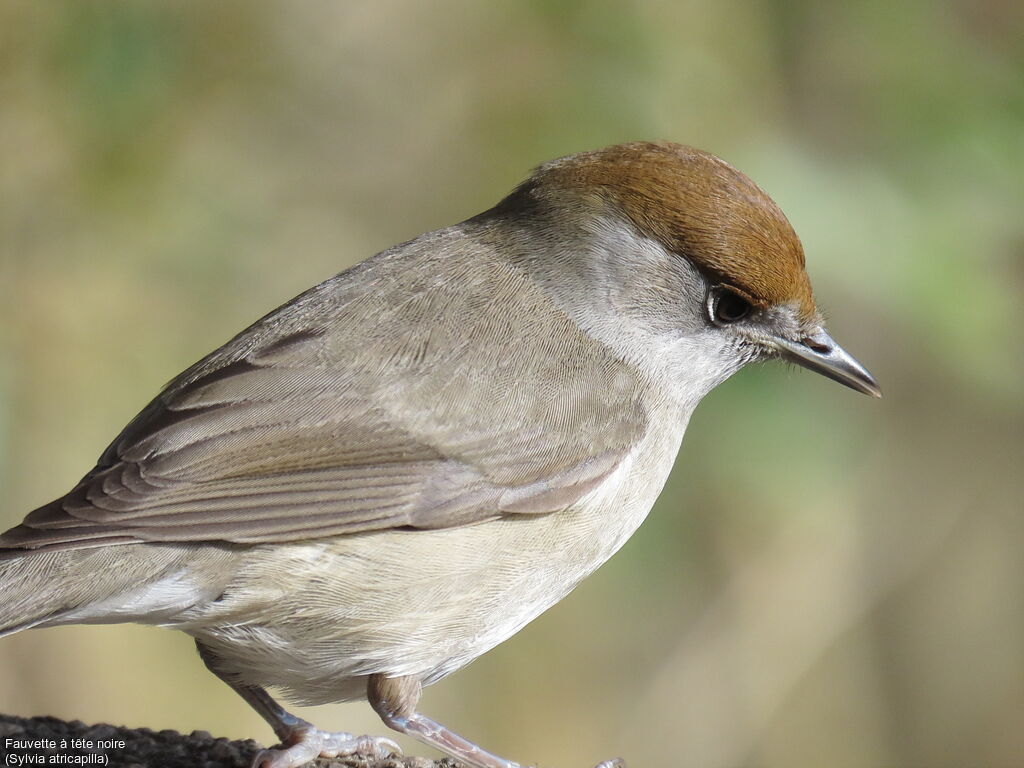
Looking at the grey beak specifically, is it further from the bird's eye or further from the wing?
the wing

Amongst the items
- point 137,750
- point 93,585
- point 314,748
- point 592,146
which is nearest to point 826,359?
point 592,146

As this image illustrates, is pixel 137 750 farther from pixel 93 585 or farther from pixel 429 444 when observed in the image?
pixel 429 444

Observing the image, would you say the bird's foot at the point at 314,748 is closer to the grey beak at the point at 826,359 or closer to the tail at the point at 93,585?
the tail at the point at 93,585

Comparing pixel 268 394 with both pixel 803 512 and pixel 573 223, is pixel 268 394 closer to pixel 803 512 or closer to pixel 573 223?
pixel 573 223

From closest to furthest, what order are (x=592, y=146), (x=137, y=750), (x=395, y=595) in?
(x=395, y=595), (x=137, y=750), (x=592, y=146)

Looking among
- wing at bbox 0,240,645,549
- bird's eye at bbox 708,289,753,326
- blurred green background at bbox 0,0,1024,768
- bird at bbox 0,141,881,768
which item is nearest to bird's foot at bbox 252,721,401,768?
bird at bbox 0,141,881,768

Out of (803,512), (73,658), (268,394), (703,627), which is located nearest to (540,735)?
(703,627)
